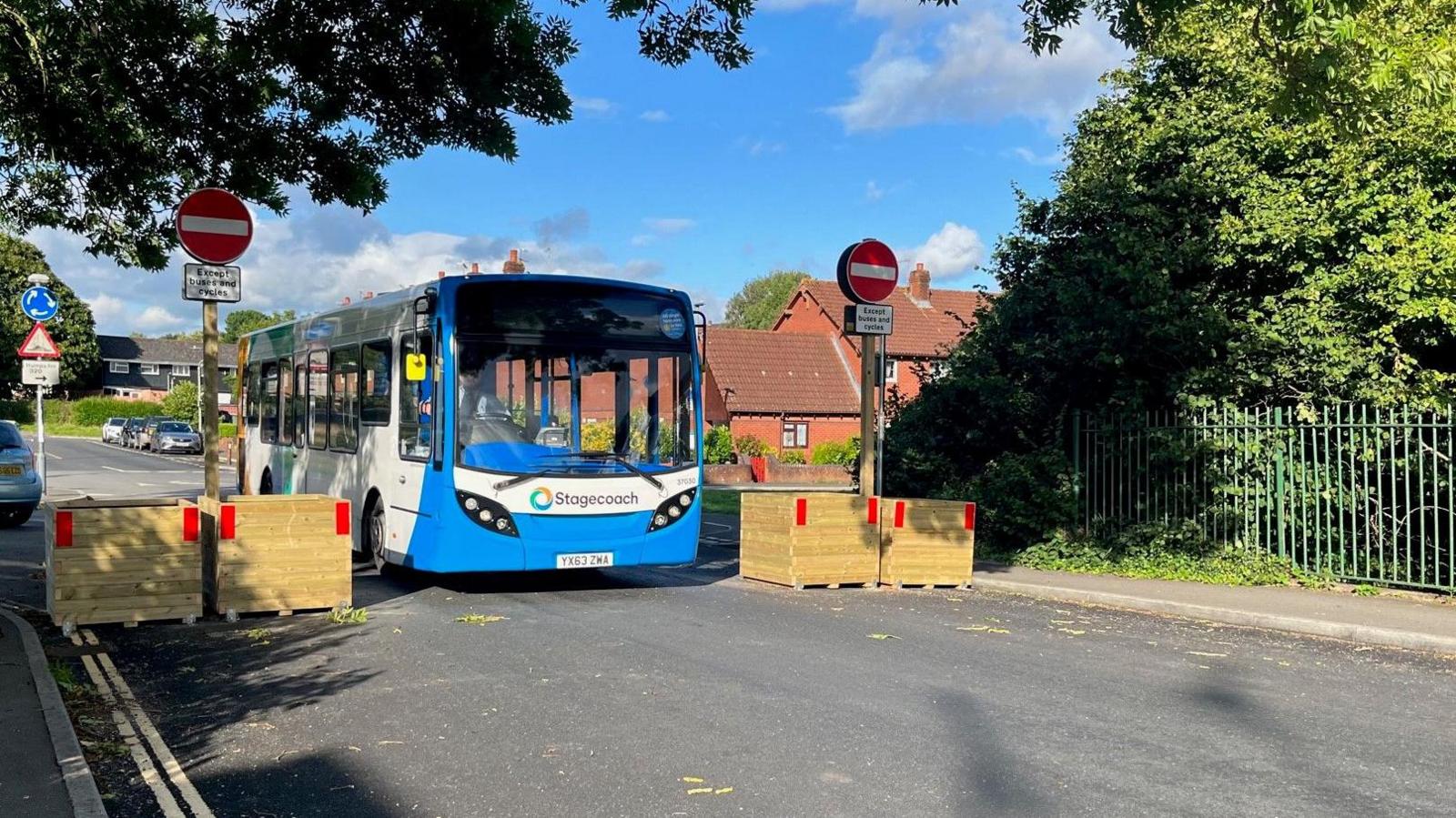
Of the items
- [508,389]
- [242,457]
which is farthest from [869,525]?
[242,457]

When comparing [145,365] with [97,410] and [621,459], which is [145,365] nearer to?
[97,410]

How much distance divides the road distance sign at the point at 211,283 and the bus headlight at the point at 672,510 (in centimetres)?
413

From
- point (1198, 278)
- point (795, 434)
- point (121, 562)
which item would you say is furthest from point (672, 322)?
point (795, 434)

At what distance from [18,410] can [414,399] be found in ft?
287

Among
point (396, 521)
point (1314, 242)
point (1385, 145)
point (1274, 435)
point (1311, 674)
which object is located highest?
point (1385, 145)

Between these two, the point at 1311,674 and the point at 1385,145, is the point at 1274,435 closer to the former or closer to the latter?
the point at 1385,145

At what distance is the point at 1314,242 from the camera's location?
1316 cm

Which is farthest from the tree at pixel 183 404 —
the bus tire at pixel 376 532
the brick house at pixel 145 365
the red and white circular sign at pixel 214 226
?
the red and white circular sign at pixel 214 226

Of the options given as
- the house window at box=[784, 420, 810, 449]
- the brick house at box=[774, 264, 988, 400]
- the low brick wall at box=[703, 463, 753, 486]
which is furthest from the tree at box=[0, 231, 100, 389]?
the low brick wall at box=[703, 463, 753, 486]

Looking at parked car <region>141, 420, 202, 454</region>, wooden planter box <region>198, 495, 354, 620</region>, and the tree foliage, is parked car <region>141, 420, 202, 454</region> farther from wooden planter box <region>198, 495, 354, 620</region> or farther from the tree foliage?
wooden planter box <region>198, 495, 354, 620</region>

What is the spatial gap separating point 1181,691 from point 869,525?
4.99 m

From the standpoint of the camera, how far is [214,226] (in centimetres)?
960

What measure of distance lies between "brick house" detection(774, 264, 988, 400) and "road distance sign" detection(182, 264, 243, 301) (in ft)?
143

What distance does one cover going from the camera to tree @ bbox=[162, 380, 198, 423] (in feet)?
258
